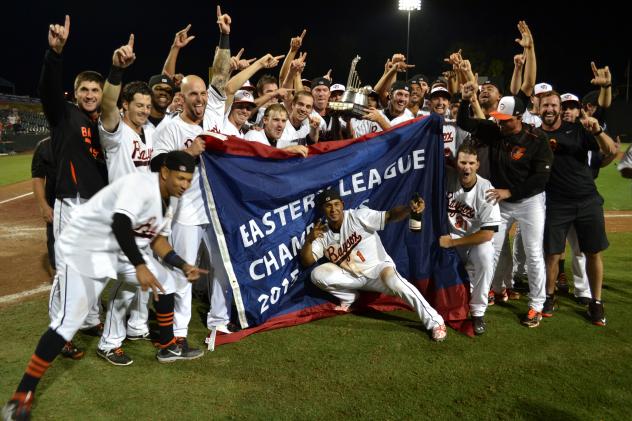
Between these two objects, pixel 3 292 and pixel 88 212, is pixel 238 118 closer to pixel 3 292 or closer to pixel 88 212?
pixel 88 212

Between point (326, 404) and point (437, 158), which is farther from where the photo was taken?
point (437, 158)

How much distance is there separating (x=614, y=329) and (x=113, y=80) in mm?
5118

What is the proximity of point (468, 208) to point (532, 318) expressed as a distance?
1.26m

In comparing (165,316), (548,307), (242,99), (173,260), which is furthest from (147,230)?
(548,307)

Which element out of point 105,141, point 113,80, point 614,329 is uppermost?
point 113,80

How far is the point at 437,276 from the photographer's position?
5.48m

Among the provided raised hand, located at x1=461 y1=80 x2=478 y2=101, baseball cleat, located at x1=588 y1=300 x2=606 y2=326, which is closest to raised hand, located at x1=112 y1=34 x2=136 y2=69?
raised hand, located at x1=461 y1=80 x2=478 y2=101

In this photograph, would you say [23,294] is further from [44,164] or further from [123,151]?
[123,151]

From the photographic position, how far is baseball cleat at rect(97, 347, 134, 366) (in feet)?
14.4

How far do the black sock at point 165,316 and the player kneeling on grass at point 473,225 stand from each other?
2.77 meters

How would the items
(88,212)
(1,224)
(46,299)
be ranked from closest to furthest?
(88,212)
(46,299)
(1,224)

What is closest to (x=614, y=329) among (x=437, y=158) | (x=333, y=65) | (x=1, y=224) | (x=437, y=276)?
(x=437, y=276)

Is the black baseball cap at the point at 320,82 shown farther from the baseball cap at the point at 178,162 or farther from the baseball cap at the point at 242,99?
the baseball cap at the point at 178,162

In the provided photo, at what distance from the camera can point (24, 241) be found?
8.79 metres
